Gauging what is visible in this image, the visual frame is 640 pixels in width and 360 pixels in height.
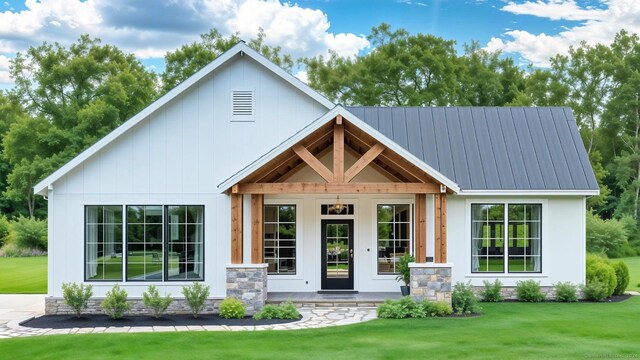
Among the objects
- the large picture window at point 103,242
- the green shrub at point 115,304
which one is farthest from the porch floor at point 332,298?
the large picture window at point 103,242

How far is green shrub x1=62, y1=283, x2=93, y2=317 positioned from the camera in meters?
14.5

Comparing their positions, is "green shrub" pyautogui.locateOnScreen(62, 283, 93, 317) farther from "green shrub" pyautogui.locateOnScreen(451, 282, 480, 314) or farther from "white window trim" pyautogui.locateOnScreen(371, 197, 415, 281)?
"green shrub" pyautogui.locateOnScreen(451, 282, 480, 314)

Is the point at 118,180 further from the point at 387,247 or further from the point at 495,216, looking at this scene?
the point at 495,216

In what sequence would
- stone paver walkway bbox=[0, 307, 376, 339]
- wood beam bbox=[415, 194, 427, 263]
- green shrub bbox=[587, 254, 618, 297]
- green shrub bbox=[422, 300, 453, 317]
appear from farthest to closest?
green shrub bbox=[587, 254, 618, 297] < wood beam bbox=[415, 194, 427, 263] < green shrub bbox=[422, 300, 453, 317] < stone paver walkway bbox=[0, 307, 376, 339]

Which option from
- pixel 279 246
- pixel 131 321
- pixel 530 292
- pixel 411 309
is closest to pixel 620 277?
pixel 530 292

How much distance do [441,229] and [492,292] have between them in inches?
98.6

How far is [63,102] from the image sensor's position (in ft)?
141

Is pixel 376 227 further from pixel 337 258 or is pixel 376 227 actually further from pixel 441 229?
pixel 441 229

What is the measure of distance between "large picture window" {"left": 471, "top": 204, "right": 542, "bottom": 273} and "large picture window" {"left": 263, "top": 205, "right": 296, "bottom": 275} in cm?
449

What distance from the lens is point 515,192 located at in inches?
627

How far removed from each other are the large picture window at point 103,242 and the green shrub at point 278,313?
378cm

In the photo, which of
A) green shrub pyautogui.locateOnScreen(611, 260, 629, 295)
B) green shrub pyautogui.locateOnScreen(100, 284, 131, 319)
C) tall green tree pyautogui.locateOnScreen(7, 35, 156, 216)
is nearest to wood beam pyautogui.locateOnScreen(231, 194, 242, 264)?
green shrub pyautogui.locateOnScreen(100, 284, 131, 319)

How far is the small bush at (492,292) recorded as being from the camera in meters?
15.9

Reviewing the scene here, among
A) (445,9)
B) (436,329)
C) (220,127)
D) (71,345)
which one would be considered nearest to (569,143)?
(436,329)
